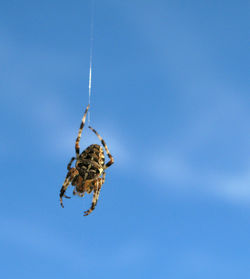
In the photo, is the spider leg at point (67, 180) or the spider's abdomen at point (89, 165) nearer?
the spider's abdomen at point (89, 165)

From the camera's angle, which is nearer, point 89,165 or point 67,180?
point 89,165

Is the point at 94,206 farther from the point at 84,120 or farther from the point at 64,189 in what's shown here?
the point at 84,120

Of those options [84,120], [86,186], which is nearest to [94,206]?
[86,186]

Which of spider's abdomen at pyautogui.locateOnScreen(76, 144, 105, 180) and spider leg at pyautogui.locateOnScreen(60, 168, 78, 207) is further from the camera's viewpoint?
spider leg at pyautogui.locateOnScreen(60, 168, 78, 207)

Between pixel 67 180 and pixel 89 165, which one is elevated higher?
pixel 89 165
